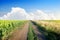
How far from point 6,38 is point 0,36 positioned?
45cm

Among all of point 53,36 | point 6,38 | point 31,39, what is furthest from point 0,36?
point 53,36

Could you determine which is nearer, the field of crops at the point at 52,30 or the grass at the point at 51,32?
the grass at the point at 51,32

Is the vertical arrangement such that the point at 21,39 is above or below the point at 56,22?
below

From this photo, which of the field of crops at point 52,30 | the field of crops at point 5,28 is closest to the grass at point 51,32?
the field of crops at point 52,30

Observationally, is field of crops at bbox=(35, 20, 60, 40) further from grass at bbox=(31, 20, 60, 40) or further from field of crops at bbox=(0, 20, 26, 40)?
field of crops at bbox=(0, 20, 26, 40)

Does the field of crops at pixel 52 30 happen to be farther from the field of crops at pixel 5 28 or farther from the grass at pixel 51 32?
the field of crops at pixel 5 28

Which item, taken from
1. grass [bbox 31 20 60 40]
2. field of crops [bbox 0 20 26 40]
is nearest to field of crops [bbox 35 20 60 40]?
grass [bbox 31 20 60 40]

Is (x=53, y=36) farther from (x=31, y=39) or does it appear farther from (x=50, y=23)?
(x=50, y=23)

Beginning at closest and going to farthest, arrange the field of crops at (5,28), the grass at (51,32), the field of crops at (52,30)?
the grass at (51,32), the field of crops at (52,30), the field of crops at (5,28)

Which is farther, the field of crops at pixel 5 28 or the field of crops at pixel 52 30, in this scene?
the field of crops at pixel 5 28

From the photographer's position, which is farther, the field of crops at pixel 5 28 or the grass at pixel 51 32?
the field of crops at pixel 5 28

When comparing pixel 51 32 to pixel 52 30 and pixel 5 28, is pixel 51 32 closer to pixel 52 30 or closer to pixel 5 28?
pixel 52 30

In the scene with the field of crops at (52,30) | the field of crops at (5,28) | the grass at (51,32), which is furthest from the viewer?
the field of crops at (5,28)

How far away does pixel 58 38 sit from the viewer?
9.86 meters
